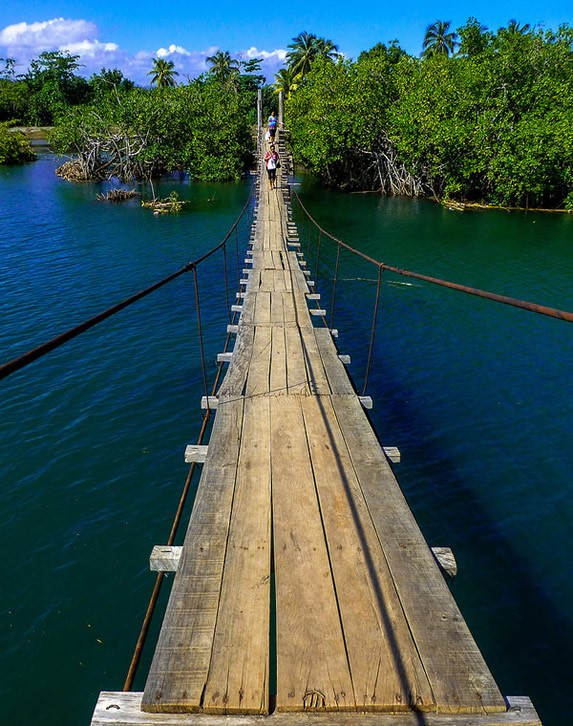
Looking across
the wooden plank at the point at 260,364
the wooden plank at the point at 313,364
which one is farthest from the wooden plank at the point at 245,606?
the wooden plank at the point at 313,364

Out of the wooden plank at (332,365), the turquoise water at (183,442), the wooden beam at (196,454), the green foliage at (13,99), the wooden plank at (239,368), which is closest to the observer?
the wooden beam at (196,454)

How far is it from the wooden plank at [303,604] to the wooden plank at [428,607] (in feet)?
1.47

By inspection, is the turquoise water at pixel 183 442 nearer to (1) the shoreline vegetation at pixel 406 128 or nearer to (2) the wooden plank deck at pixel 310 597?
(2) the wooden plank deck at pixel 310 597

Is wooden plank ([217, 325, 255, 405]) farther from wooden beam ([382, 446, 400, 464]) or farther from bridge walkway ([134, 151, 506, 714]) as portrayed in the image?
wooden beam ([382, 446, 400, 464])

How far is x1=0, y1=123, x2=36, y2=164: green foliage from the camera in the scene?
139 ft

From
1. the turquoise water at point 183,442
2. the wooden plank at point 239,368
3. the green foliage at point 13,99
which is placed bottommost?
the turquoise water at point 183,442

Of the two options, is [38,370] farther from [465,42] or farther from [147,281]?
[465,42]

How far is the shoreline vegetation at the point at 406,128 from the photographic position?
24.1 meters

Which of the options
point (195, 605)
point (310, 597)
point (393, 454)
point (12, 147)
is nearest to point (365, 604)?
point (310, 597)

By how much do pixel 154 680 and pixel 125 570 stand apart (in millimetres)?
3990

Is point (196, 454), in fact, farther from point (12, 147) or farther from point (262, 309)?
point (12, 147)

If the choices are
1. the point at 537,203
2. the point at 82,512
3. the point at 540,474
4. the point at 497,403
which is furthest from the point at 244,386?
the point at 537,203

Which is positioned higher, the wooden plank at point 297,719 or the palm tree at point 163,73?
the palm tree at point 163,73

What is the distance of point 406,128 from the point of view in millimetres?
26250
